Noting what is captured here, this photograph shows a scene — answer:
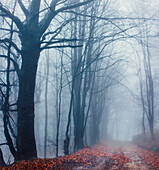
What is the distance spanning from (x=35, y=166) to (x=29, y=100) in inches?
84.6

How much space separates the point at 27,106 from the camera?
20.3 ft

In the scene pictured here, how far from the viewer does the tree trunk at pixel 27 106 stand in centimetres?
604

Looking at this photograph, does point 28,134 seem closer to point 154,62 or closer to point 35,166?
point 35,166

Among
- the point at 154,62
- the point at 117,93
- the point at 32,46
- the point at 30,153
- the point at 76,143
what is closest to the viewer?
the point at 30,153

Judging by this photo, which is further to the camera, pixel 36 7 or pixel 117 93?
pixel 117 93

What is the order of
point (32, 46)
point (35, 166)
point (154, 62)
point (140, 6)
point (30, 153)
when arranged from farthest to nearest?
1. point (154, 62)
2. point (140, 6)
3. point (32, 46)
4. point (30, 153)
5. point (35, 166)

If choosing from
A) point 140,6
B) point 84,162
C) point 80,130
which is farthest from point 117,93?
point 84,162

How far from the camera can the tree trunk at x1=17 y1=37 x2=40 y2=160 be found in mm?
6039

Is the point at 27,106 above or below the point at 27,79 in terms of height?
below

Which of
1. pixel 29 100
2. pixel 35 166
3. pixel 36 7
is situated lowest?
pixel 35 166

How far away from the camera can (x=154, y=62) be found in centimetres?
2234

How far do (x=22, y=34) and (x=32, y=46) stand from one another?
59 cm

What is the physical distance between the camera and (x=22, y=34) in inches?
262

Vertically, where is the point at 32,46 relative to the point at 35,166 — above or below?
above
